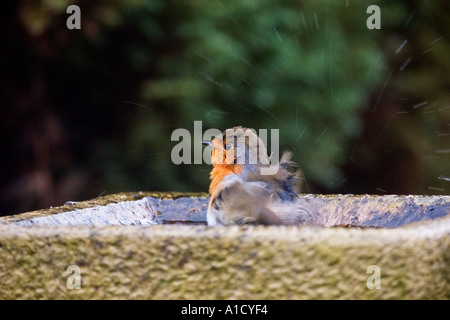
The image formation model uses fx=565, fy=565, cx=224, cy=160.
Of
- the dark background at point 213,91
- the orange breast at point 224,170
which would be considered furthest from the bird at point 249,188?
the dark background at point 213,91

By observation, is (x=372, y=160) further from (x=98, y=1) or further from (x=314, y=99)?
(x=98, y=1)

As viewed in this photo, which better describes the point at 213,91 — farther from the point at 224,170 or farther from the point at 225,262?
the point at 225,262

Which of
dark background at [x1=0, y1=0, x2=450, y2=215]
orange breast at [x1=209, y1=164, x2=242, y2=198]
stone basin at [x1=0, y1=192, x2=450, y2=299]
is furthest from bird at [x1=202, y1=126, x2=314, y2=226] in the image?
dark background at [x1=0, y1=0, x2=450, y2=215]

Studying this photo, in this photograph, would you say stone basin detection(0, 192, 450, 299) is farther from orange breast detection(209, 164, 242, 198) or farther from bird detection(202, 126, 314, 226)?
orange breast detection(209, 164, 242, 198)

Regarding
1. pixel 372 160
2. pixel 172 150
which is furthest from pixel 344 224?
pixel 372 160

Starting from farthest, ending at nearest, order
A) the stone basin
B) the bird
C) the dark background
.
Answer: the dark background
the bird
the stone basin

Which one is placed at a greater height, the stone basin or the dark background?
the dark background
